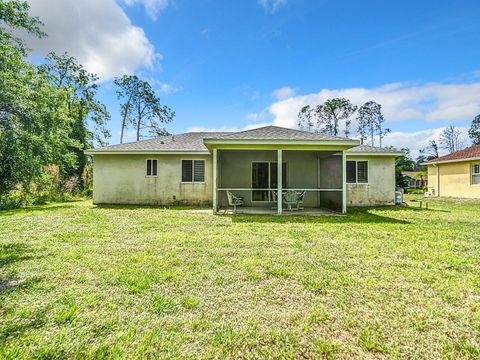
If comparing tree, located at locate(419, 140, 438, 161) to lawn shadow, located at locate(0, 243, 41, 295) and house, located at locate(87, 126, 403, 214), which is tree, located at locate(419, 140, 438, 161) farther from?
lawn shadow, located at locate(0, 243, 41, 295)

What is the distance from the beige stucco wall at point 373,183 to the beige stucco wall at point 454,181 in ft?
31.9

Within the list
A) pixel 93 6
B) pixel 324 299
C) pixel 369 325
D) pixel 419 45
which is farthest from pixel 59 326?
pixel 419 45

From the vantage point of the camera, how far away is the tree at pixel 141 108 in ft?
102

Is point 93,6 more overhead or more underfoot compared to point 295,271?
more overhead

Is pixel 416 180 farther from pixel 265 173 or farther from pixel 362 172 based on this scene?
pixel 265 173

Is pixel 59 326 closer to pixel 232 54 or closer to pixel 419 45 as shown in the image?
pixel 232 54

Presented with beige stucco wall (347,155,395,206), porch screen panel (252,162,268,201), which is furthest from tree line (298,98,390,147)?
porch screen panel (252,162,268,201)

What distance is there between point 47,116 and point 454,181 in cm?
2539

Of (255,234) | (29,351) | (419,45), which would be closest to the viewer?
(29,351)

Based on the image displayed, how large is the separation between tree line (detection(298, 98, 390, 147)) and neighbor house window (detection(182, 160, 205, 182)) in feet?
114

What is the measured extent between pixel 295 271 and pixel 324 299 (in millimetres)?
919

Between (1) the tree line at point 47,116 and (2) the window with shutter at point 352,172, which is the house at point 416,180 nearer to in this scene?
(2) the window with shutter at point 352,172

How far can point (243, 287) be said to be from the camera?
3480 millimetres

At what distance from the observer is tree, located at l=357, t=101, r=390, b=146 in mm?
42675
